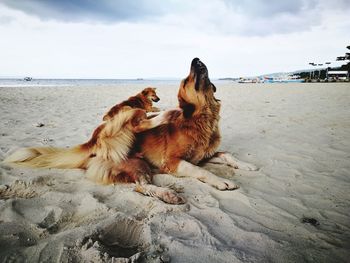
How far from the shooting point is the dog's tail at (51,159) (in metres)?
2.74

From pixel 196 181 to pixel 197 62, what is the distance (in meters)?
1.45

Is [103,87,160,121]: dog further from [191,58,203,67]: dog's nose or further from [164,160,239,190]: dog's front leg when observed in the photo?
[164,160,239,190]: dog's front leg

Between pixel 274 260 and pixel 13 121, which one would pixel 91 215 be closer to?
pixel 274 260

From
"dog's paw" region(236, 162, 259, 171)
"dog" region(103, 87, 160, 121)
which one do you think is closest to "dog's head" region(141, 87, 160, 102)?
"dog" region(103, 87, 160, 121)

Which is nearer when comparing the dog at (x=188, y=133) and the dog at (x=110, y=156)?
the dog at (x=110, y=156)

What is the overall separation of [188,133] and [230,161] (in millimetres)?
700

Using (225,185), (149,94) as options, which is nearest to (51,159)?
(225,185)

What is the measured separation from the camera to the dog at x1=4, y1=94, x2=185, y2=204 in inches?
97.2

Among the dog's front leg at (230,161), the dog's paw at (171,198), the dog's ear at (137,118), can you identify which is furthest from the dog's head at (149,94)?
the dog's paw at (171,198)

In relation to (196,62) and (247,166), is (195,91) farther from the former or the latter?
(247,166)

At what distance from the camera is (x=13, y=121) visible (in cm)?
557

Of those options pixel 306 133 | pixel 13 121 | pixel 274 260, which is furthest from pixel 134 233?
pixel 13 121

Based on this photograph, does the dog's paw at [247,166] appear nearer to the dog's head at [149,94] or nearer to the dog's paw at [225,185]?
the dog's paw at [225,185]

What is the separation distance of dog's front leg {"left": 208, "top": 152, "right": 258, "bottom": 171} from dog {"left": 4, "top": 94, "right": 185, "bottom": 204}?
2.61 feet
